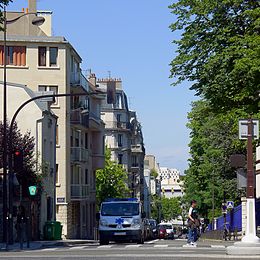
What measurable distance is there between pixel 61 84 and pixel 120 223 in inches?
1066

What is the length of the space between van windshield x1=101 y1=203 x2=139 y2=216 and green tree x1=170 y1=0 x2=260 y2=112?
6.15 meters

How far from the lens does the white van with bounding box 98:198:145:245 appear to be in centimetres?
3700

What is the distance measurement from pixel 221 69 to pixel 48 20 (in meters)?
33.8

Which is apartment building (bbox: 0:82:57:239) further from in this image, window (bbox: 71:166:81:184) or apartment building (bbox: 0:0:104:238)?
window (bbox: 71:166:81:184)

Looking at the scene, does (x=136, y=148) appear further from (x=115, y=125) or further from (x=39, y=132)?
(x=39, y=132)

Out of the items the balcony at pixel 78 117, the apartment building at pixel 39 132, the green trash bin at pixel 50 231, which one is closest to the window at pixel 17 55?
the balcony at pixel 78 117

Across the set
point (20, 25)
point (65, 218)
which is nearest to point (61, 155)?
point (65, 218)

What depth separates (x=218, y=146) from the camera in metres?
64.1

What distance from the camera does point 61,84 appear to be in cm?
6262

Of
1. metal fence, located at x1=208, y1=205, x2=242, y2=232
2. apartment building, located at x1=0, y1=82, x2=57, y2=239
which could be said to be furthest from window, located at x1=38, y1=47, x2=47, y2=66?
metal fence, located at x1=208, y1=205, x2=242, y2=232

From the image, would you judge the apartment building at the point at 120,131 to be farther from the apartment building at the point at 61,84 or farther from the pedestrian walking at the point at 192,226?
the pedestrian walking at the point at 192,226

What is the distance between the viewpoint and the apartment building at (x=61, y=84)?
62.2m

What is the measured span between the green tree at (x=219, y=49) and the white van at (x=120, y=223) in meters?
6.36

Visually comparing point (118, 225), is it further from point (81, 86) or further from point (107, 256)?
point (81, 86)
